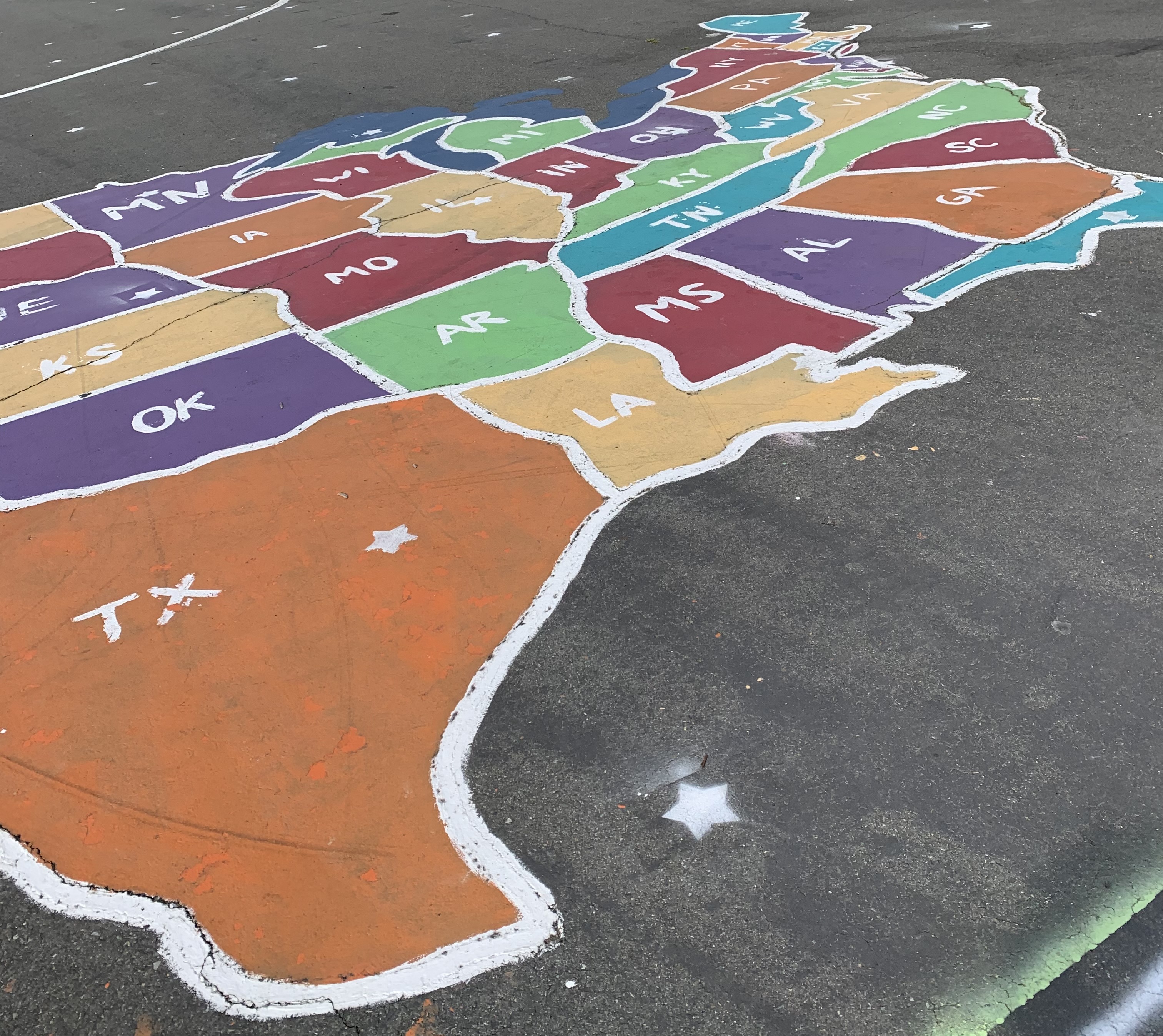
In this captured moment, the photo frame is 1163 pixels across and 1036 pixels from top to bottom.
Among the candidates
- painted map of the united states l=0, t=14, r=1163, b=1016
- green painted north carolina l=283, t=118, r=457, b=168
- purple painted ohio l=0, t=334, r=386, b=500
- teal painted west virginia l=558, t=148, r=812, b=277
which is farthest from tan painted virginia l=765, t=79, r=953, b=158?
purple painted ohio l=0, t=334, r=386, b=500

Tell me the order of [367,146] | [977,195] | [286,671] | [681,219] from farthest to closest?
[367,146], [681,219], [977,195], [286,671]

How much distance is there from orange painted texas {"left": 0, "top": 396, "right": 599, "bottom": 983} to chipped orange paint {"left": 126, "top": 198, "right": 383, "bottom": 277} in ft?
11.2

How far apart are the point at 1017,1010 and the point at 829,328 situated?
14.7ft

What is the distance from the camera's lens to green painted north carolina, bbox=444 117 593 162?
10750 millimetres

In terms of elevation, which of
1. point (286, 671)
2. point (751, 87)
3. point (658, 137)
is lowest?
point (286, 671)

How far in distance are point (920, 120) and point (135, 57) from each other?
13.8m

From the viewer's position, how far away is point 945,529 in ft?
15.5

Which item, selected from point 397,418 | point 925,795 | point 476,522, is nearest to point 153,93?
point 397,418

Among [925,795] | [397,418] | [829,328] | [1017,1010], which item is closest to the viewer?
[1017,1010]

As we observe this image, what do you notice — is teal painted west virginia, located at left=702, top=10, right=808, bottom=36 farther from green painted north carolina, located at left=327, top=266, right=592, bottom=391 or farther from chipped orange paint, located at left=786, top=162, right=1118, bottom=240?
green painted north carolina, located at left=327, top=266, right=592, bottom=391

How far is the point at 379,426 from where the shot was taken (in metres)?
6.07

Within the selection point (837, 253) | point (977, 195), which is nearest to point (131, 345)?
point (837, 253)

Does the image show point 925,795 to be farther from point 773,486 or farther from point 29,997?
point 29,997

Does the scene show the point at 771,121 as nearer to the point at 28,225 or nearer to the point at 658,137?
the point at 658,137
